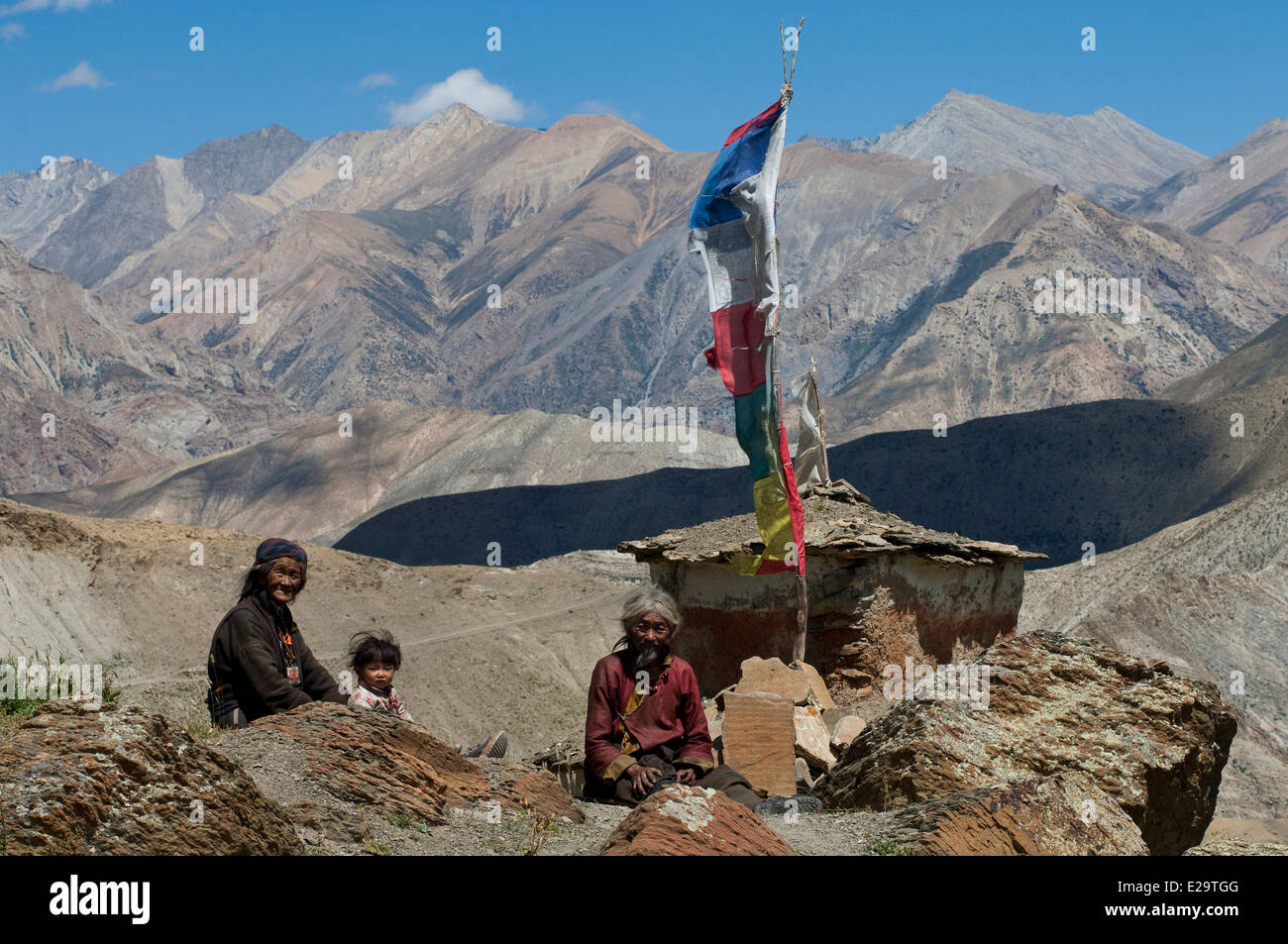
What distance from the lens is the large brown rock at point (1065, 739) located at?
7.20 metres

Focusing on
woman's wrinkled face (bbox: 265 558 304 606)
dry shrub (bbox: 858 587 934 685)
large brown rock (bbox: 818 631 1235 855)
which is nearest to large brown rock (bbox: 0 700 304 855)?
woman's wrinkled face (bbox: 265 558 304 606)

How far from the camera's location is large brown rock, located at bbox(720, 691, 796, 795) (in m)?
8.91

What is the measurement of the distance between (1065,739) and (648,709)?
225cm

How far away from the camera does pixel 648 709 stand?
23.5 ft

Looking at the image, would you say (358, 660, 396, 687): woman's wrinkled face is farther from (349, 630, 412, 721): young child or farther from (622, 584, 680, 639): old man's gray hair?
(622, 584, 680, 639): old man's gray hair

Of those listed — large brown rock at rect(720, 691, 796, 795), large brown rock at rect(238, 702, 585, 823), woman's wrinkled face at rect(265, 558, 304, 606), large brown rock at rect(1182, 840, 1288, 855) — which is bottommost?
large brown rock at rect(1182, 840, 1288, 855)

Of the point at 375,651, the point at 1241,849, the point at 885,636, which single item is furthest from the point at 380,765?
the point at 885,636

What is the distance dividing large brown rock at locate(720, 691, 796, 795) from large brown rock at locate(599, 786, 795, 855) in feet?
11.2

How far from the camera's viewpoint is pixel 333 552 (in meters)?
43.8

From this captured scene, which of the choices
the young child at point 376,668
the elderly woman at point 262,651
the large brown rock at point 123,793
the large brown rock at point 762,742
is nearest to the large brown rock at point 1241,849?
the large brown rock at point 762,742
